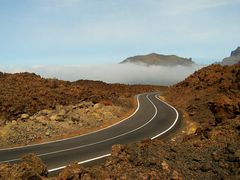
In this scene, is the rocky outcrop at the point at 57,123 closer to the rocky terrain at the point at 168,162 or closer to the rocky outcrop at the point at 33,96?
the rocky outcrop at the point at 33,96

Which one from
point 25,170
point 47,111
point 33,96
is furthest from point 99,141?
point 25,170

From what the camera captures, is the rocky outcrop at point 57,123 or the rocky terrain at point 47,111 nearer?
the rocky outcrop at point 57,123

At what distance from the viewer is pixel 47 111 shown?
31.2 metres

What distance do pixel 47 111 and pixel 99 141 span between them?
8040 millimetres

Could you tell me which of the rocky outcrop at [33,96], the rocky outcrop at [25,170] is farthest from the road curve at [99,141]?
the rocky outcrop at [25,170]

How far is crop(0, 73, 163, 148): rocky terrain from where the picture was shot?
90.4ft

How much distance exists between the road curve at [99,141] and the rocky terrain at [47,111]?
6.60 ft

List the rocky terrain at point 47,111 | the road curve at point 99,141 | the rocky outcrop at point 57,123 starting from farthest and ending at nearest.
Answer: the rocky terrain at point 47,111, the rocky outcrop at point 57,123, the road curve at point 99,141

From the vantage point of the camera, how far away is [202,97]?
46.8 metres

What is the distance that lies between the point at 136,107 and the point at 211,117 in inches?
478

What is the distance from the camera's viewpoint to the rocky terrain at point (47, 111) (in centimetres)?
2756

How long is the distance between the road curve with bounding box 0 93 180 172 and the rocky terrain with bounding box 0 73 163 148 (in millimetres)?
2013

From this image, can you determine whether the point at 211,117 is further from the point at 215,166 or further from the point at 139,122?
the point at 215,166

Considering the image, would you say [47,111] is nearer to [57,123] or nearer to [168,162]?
[57,123]
